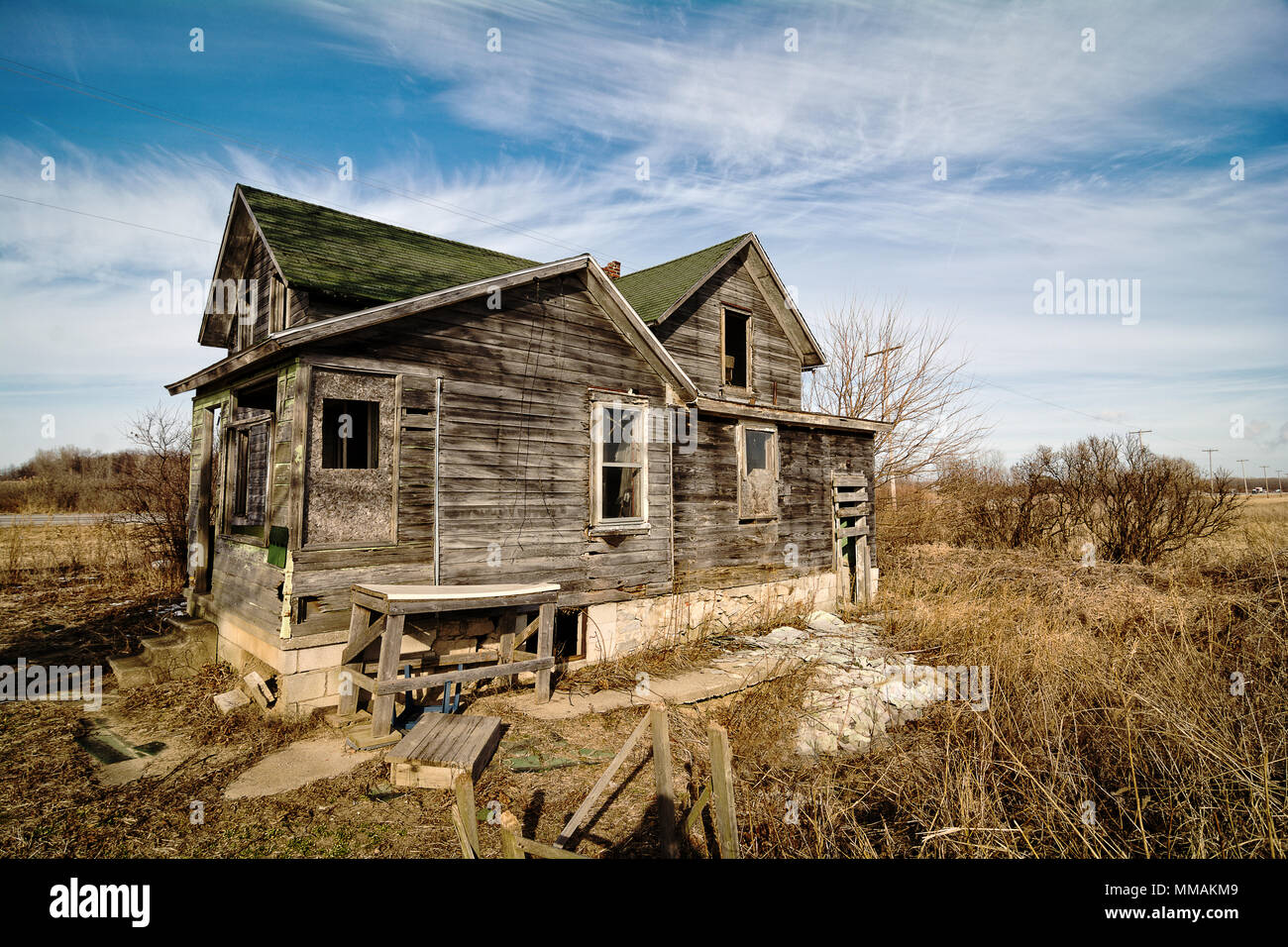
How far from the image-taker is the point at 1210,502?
15.3m

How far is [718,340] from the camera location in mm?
13852

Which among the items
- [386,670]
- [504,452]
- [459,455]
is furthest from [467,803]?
[504,452]

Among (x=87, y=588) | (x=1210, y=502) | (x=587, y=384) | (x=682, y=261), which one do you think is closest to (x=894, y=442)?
(x=1210, y=502)

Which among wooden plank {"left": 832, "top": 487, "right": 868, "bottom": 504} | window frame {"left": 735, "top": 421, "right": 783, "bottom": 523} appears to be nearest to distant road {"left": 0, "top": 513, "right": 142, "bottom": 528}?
window frame {"left": 735, "top": 421, "right": 783, "bottom": 523}

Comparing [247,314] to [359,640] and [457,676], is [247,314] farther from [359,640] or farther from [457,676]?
[457,676]

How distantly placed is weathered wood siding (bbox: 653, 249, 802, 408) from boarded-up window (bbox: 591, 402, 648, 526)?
3.58 m

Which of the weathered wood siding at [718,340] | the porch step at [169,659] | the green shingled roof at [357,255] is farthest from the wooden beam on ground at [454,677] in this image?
the weathered wood siding at [718,340]

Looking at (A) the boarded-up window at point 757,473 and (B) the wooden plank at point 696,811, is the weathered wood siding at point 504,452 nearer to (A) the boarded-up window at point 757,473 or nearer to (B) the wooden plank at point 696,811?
(A) the boarded-up window at point 757,473

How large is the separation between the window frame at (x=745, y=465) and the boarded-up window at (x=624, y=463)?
8.56 ft

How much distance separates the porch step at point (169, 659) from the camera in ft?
26.6
